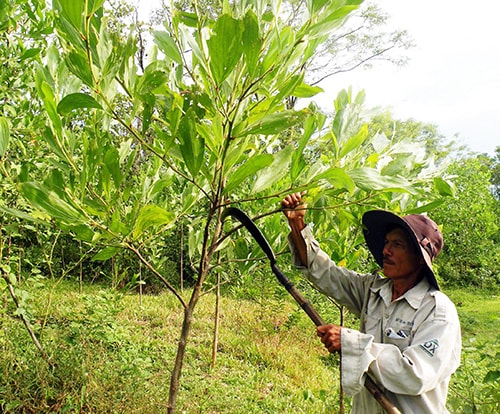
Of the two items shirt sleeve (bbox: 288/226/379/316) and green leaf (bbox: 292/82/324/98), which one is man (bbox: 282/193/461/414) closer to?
shirt sleeve (bbox: 288/226/379/316)

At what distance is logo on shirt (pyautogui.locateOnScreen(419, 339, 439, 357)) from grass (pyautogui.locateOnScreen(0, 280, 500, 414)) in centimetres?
Result: 81

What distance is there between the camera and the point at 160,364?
3.47 meters

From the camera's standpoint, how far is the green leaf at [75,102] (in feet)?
2.45

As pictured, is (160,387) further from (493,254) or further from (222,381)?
(493,254)

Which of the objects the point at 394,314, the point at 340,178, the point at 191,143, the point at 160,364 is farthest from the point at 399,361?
the point at 160,364

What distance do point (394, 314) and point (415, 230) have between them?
316 millimetres

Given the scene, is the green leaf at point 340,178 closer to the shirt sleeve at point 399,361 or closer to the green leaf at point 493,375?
the shirt sleeve at point 399,361

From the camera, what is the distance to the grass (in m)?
2.44

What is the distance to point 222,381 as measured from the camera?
11.3ft

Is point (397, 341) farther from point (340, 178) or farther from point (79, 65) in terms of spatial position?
point (79, 65)

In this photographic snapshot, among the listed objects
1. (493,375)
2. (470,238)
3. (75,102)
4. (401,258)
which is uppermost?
(75,102)

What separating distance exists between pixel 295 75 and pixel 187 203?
608mm

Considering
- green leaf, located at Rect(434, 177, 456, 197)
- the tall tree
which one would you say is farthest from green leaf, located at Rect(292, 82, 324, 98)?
the tall tree

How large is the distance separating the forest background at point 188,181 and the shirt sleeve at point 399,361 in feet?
1.23
